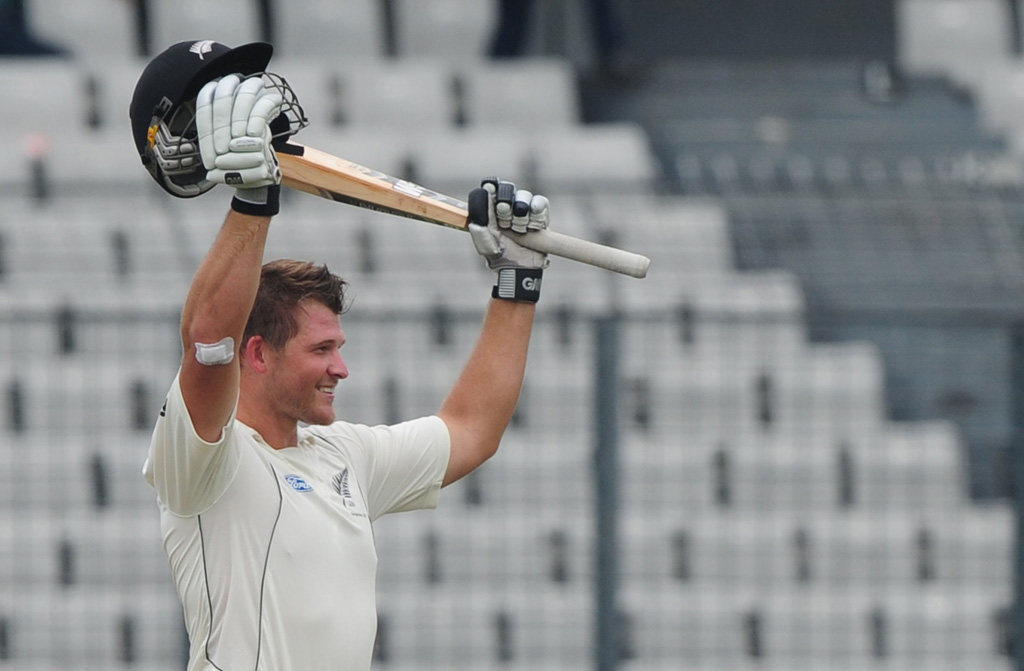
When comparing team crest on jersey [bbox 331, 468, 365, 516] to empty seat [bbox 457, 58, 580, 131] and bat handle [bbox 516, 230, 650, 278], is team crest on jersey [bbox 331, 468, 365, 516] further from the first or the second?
empty seat [bbox 457, 58, 580, 131]

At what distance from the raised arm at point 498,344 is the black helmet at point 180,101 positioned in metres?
0.66

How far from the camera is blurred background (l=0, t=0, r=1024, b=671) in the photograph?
5.46 metres

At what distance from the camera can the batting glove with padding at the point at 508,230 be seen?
3.12 m

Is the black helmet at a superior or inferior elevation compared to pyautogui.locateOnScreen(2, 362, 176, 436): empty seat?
superior

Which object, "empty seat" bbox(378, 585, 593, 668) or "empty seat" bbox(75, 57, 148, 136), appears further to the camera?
"empty seat" bbox(75, 57, 148, 136)

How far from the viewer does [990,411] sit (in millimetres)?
5855

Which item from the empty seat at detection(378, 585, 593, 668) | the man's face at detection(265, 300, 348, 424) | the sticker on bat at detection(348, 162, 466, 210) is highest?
the sticker on bat at detection(348, 162, 466, 210)

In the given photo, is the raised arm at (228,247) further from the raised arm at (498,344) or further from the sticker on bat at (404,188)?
the raised arm at (498,344)

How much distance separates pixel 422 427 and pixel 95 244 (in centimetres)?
389

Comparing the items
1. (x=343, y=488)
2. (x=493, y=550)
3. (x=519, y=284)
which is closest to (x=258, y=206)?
(x=343, y=488)

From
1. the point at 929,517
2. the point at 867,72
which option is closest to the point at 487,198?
the point at 929,517

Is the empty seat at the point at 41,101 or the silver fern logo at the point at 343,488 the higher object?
the empty seat at the point at 41,101

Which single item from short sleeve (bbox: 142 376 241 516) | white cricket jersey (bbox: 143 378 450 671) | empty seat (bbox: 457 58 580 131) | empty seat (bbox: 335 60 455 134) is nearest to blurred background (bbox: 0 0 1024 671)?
empty seat (bbox: 335 60 455 134)

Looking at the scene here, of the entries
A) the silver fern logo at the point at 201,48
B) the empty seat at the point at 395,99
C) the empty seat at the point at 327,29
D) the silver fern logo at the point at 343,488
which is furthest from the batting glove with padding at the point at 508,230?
the empty seat at the point at 327,29
